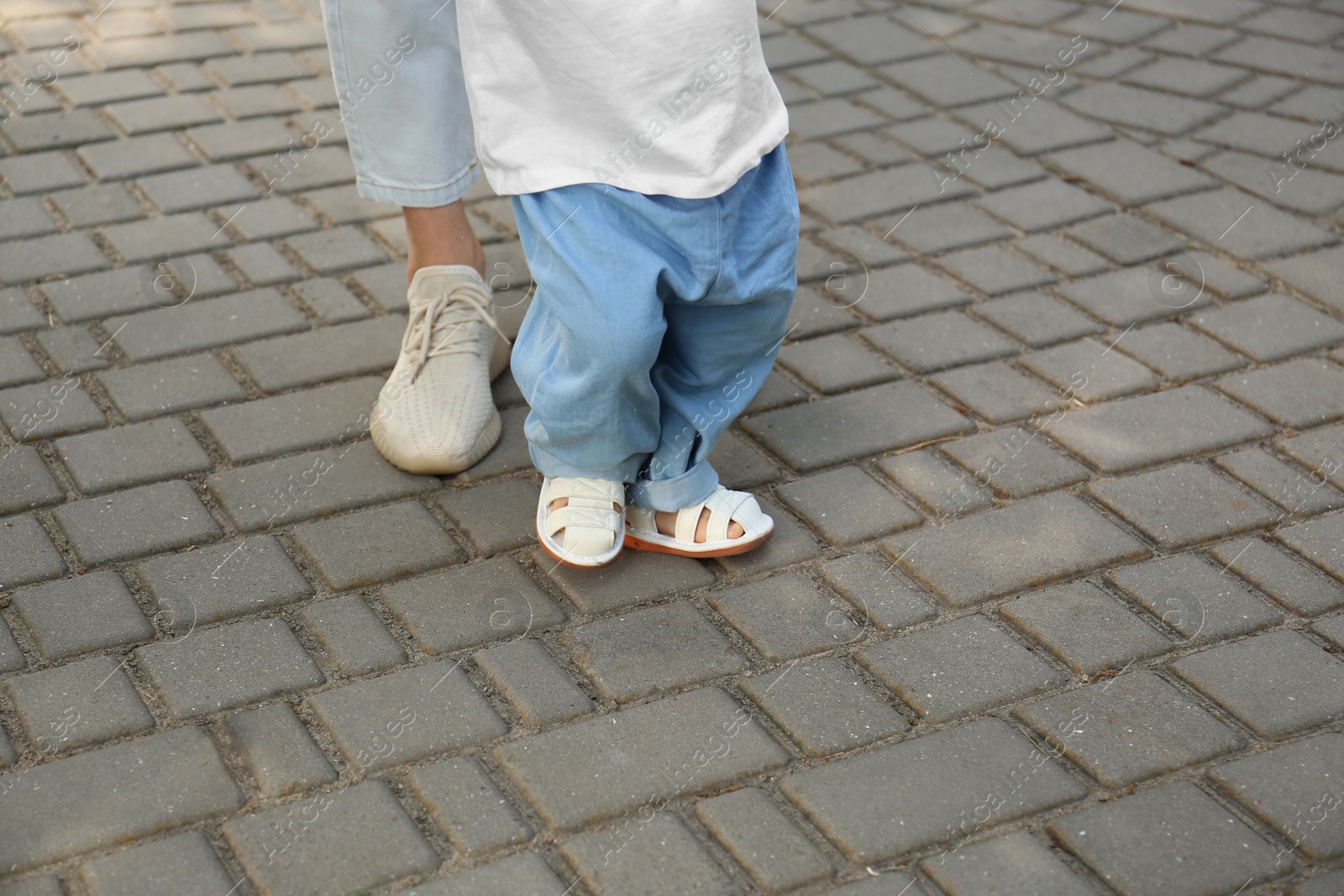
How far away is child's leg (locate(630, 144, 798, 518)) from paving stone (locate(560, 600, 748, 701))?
0.23 meters

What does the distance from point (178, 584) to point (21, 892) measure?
63 centimetres

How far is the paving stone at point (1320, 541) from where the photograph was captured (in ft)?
7.63

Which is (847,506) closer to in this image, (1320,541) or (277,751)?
(1320,541)

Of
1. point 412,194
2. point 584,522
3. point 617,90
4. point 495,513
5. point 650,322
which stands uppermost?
point 617,90

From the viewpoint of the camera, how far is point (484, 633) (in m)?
2.14

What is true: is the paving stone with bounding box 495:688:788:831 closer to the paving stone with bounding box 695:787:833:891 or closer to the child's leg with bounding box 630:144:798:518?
the paving stone with bounding box 695:787:833:891

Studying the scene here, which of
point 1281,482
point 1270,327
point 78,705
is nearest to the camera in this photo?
point 78,705

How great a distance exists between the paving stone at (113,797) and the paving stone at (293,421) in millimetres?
758

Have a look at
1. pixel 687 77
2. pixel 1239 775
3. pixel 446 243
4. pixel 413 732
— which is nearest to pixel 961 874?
pixel 1239 775

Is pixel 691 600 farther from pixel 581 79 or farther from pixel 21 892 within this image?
pixel 21 892

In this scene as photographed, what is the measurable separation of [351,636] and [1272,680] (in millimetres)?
1462

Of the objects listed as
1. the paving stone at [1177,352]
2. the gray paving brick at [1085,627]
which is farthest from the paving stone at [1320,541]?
the paving stone at [1177,352]

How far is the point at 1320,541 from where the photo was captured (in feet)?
7.80

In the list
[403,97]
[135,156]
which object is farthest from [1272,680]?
[135,156]
